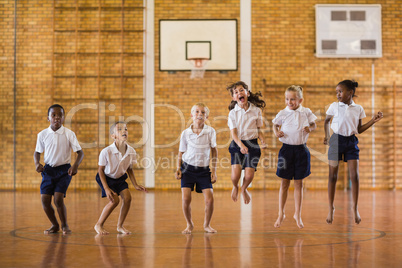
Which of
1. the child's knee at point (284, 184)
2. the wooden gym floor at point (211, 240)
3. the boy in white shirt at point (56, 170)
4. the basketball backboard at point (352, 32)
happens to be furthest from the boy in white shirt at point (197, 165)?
the basketball backboard at point (352, 32)

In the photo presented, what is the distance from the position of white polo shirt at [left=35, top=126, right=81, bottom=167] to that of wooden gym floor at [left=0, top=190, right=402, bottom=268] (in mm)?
736

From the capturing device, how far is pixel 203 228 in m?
5.49

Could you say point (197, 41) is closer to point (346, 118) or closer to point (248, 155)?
point (248, 155)

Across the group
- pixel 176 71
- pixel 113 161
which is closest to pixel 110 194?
pixel 113 161

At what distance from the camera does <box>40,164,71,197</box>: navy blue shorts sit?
16.6 ft

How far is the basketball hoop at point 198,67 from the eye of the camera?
11266mm

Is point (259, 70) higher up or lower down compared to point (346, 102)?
higher up

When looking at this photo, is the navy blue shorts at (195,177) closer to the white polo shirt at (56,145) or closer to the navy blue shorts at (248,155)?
the navy blue shorts at (248,155)

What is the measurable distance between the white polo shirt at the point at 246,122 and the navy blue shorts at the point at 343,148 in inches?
32.7

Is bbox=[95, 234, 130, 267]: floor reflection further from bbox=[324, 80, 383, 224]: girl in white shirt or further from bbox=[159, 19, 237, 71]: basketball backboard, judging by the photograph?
bbox=[159, 19, 237, 71]: basketball backboard

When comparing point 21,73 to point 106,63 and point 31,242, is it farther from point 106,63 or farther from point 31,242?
point 31,242

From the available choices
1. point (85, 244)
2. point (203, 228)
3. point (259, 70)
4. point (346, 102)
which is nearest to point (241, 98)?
point (346, 102)

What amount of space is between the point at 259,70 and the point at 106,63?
11.2 feet

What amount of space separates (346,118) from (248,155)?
43.9 inches
